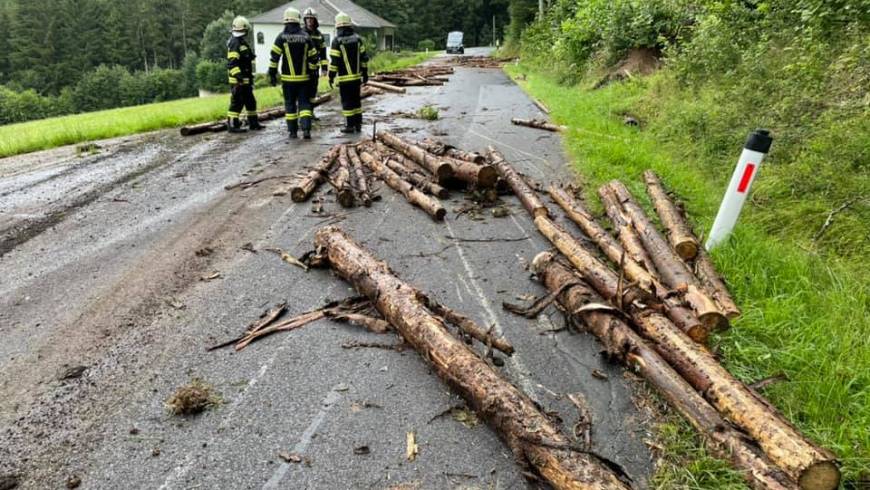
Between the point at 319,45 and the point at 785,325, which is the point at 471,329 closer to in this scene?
the point at 785,325

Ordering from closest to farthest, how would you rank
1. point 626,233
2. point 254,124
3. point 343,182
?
point 626,233, point 343,182, point 254,124

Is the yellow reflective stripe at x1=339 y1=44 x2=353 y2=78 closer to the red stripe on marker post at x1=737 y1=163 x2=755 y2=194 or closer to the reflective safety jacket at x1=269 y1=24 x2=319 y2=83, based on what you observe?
the reflective safety jacket at x1=269 y1=24 x2=319 y2=83

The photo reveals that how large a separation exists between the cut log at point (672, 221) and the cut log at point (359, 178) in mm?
3215

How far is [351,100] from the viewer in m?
10.5

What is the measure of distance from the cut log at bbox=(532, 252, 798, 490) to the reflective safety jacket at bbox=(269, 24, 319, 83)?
751 centimetres

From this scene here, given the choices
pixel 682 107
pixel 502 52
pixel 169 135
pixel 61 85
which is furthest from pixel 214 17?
pixel 682 107

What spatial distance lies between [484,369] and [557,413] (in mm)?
469

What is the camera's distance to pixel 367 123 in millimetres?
11828

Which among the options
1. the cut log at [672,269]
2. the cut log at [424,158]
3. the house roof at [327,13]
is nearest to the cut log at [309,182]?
the cut log at [424,158]

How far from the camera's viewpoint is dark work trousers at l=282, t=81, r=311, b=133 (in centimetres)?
984

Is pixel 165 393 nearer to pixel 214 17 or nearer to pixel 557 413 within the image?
pixel 557 413

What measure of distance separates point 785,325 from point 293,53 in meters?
9.22

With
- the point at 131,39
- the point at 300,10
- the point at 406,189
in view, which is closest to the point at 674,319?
the point at 406,189

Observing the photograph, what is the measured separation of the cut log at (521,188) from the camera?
543cm
